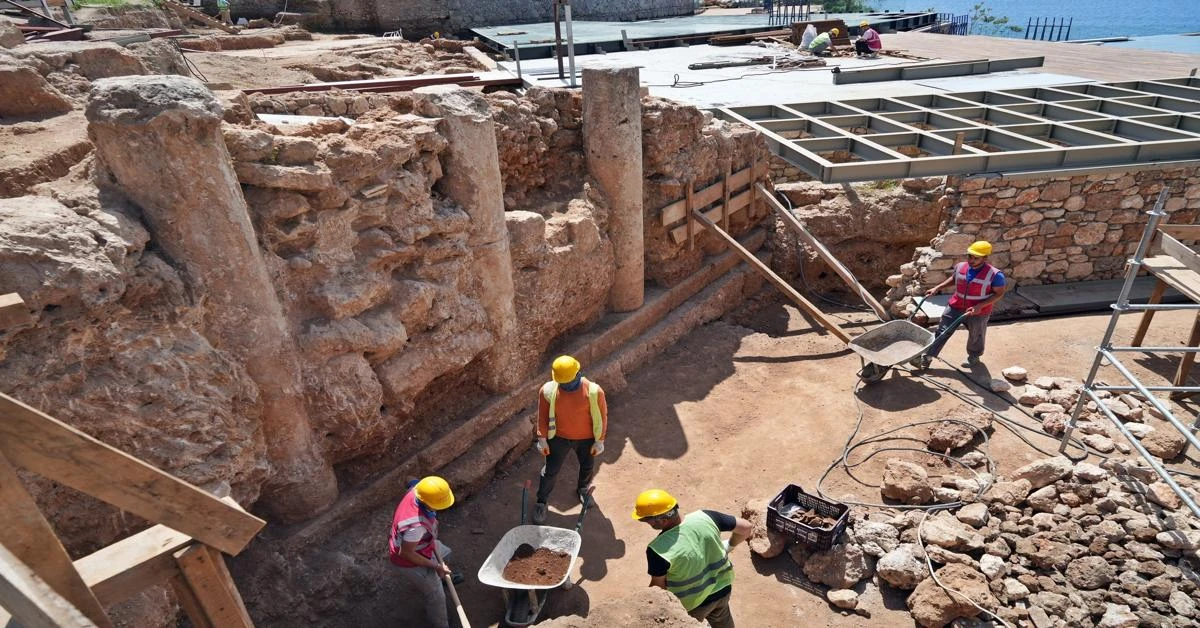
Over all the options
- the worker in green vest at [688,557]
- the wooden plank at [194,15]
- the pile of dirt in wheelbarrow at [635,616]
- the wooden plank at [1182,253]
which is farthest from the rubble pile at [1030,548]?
the wooden plank at [194,15]

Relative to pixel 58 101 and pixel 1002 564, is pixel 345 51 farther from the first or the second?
pixel 1002 564

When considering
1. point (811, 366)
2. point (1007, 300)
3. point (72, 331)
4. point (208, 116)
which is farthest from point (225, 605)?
point (1007, 300)

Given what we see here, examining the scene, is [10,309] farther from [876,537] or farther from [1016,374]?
[1016,374]

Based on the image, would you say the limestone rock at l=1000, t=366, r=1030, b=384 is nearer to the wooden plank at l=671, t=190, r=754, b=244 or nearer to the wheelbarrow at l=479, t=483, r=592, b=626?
the wooden plank at l=671, t=190, r=754, b=244

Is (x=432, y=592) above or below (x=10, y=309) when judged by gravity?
below

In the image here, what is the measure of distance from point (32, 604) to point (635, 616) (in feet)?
7.79

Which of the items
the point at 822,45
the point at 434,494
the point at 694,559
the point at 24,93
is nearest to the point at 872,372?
the point at 694,559

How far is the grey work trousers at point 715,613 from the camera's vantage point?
399 cm

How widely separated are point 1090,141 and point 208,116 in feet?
35.0

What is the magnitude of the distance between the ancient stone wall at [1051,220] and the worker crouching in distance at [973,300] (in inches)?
61.0

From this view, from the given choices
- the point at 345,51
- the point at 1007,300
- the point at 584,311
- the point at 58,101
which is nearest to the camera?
the point at 58,101

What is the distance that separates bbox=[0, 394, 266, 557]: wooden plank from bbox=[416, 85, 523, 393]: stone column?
3.63 m

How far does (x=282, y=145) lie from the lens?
15.0 feet

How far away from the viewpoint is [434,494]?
426cm
